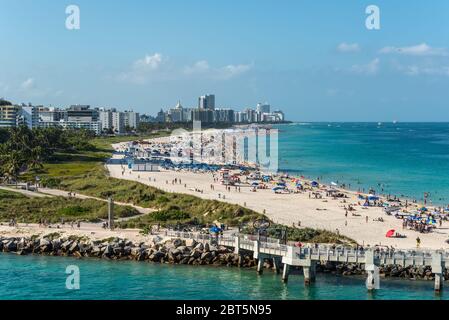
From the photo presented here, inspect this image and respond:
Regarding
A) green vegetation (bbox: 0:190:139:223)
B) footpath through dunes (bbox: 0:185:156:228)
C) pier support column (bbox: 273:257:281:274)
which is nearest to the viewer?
pier support column (bbox: 273:257:281:274)

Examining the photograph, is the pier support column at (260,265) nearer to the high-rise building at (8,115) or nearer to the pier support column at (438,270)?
the pier support column at (438,270)

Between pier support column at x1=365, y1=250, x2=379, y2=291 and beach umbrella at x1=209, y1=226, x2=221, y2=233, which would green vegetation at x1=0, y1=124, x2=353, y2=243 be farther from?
pier support column at x1=365, y1=250, x2=379, y2=291

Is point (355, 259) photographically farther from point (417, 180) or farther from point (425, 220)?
point (417, 180)

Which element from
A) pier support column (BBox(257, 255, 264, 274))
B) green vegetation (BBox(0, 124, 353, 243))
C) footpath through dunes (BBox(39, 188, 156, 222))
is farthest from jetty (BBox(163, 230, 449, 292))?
footpath through dunes (BBox(39, 188, 156, 222))

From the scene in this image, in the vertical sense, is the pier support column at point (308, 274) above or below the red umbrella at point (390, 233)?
below

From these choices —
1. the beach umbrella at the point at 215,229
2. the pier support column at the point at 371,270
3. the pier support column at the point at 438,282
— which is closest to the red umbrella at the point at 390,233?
the pier support column at the point at 371,270
